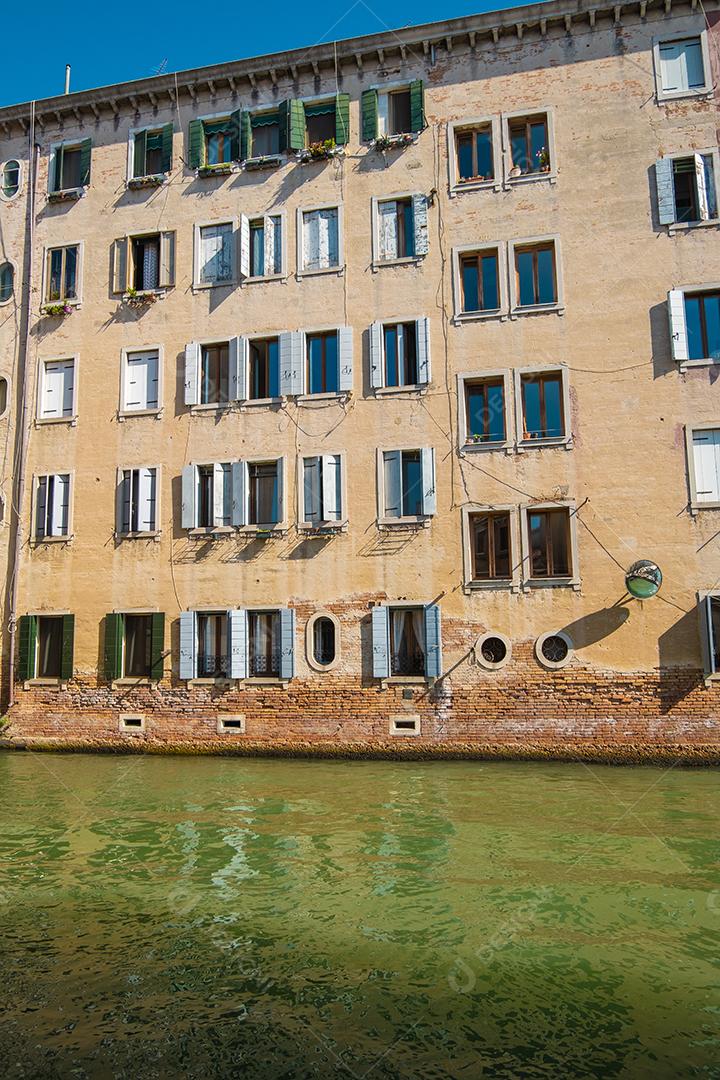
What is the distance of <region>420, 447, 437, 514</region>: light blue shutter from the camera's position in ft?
57.6

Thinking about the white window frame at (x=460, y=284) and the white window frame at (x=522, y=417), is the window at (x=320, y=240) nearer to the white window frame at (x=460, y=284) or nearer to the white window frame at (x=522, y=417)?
the white window frame at (x=460, y=284)

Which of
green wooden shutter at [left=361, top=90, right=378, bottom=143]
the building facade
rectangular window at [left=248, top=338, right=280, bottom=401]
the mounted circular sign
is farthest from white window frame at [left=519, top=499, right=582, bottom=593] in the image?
green wooden shutter at [left=361, top=90, right=378, bottom=143]

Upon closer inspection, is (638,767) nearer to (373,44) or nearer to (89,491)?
(89,491)

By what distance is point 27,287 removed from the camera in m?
21.3

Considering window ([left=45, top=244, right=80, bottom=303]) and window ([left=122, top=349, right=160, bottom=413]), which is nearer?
window ([left=122, top=349, right=160, bottom=413])

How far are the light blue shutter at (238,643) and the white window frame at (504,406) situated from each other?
5.97m

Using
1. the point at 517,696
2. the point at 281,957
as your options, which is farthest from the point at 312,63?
the point at 281,957

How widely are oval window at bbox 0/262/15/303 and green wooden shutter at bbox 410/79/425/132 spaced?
35.4ft

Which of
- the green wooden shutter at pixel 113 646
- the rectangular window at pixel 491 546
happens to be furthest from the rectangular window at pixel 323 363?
the green wooden shutter at pixel 113 646

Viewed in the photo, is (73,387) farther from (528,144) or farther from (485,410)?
(528,144)

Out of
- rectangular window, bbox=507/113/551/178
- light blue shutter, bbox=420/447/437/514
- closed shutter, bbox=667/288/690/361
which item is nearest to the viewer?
closed shutter, bbox=667/288/690/361

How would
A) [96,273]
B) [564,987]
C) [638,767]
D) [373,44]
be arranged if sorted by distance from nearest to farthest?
[564,987] < [638,767] < [373,44] < [96,273]

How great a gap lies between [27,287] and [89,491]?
19.2 ft

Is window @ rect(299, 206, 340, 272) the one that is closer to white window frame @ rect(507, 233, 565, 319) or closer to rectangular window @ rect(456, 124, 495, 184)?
rectangular window @ rect(456, 124, 495, 184)
